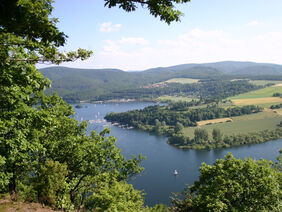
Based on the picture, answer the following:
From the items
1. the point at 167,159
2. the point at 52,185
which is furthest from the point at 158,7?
the point at 167,159

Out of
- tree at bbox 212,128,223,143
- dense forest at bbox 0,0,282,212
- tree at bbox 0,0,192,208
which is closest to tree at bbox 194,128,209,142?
tree at bbox 212,128,223,143

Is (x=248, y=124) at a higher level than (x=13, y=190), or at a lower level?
lower

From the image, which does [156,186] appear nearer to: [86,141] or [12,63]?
[86,141]

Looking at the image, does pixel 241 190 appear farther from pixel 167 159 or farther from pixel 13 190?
pixel 167 159

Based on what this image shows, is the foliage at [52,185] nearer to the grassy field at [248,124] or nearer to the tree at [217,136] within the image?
the tree at [217,136]

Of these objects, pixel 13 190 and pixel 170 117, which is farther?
pixel 170 117

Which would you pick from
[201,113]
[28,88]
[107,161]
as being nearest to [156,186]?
[107,161]

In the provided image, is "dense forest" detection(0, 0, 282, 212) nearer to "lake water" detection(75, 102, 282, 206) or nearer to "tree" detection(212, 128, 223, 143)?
"lake water" detection(75, 102, 282, 206)
